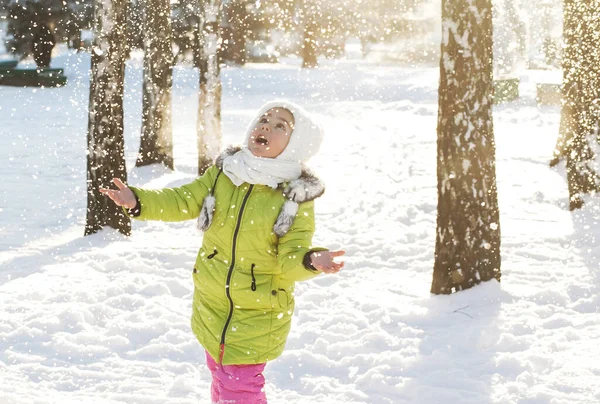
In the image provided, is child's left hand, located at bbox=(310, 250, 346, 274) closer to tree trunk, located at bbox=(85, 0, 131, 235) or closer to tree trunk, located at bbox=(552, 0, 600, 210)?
tree trunk, located at bbox=(85, 0, 131, 235)

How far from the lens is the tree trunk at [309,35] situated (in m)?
41.3

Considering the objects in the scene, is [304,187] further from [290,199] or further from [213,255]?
[213,255]

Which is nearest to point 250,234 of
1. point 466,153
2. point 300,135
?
point 300,135

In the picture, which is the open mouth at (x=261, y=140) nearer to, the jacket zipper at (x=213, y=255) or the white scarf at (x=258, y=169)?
the white scarf at (x=258, y=169)

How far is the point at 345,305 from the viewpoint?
6.67 m

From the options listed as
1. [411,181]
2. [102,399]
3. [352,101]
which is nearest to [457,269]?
[102,399]

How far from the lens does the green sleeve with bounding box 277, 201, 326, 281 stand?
329 cm

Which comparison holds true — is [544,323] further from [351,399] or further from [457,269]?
[351,399]

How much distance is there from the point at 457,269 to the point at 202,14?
7809 millimetres

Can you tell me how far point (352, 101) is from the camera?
28.5 metres

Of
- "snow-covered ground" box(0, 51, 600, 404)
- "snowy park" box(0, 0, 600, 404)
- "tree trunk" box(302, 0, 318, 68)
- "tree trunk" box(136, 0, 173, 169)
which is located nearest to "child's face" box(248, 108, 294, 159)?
"snowy park" box(0, 0, 600, 404)

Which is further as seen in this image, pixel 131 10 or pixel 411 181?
pixel 131 10

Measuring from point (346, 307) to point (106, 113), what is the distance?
3.96 metres

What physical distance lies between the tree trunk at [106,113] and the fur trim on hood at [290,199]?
224 inches
